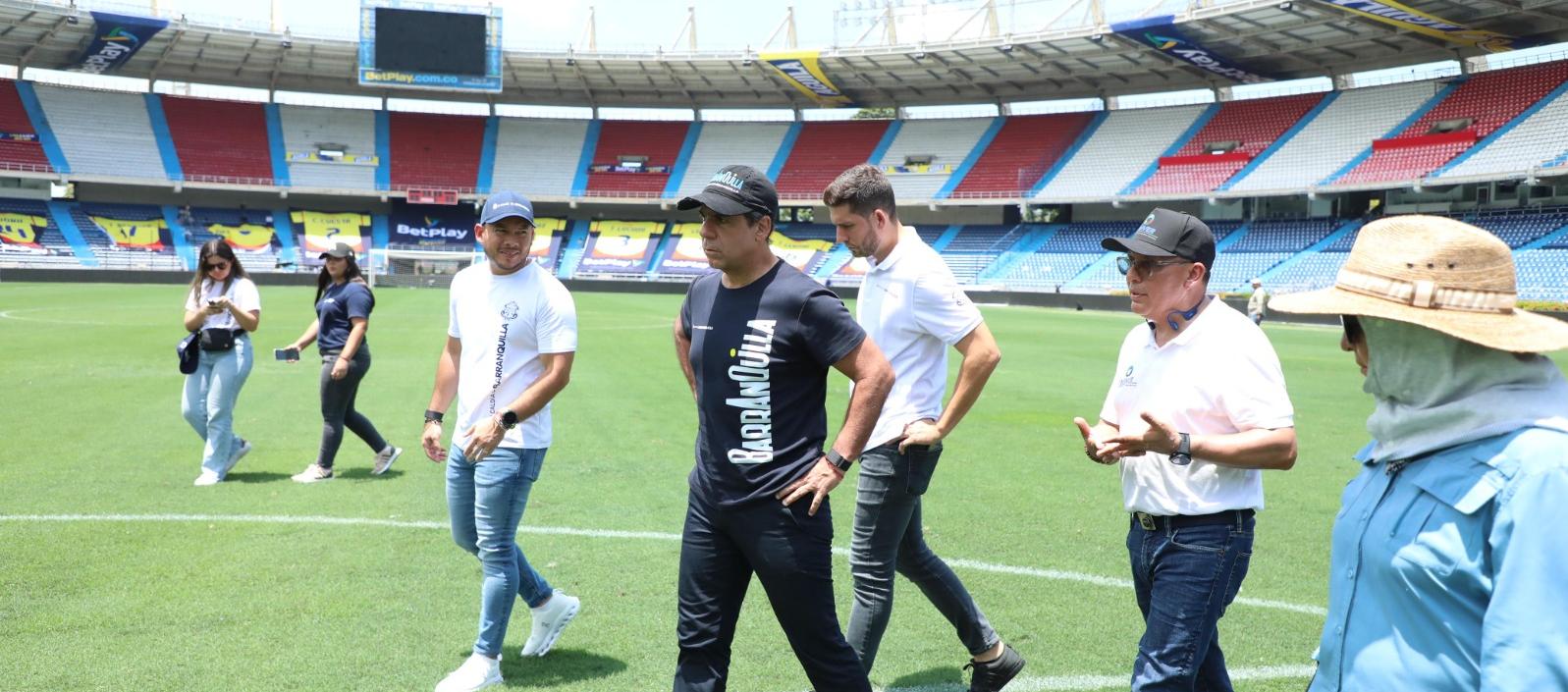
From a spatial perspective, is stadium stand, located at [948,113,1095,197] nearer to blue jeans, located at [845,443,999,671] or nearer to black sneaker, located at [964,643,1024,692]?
black sneaker, located at [964,643,1024,692]

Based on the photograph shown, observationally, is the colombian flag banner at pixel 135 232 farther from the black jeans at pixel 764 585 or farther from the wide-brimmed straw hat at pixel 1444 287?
the wide-brimmed straw hat at pixel 1444 287

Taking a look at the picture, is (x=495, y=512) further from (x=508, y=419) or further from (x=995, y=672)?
(x=995, y=672)

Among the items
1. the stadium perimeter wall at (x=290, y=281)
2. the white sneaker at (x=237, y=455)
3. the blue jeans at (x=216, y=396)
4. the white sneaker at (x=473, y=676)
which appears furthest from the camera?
the stadium perimeter wall at (x=290, y=281)

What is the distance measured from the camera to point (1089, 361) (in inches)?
816

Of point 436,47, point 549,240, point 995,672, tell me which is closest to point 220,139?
point 436,47

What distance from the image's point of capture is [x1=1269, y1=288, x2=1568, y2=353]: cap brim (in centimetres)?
192

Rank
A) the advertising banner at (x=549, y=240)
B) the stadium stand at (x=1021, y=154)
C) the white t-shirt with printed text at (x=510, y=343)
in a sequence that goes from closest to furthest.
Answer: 1. the white t-shirt with printed text at (x=510, y=343)
2. the stadium stand at (x=1021, y=154)
3. the advertising banner at (x=549, y=240)

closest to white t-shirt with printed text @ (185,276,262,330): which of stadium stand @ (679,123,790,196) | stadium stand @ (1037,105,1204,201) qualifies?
stadium stand @ (1037,105,1204,201)

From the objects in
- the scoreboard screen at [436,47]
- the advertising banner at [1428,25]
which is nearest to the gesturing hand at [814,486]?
the advertising banner at [1428,25]

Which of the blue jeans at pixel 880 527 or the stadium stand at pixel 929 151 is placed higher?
the blue jeans at pixel 880 527

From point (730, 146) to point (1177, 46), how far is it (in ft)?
88.1

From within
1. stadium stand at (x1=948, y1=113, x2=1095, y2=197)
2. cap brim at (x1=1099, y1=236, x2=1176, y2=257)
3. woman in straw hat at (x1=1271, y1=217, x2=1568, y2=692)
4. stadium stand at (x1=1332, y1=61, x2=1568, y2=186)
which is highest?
woman in straw hat at (x1=1271, y1=217, x2=1568, y2=692)

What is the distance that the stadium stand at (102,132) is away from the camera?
2085 inches

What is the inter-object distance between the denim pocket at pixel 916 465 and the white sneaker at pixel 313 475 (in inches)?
248
